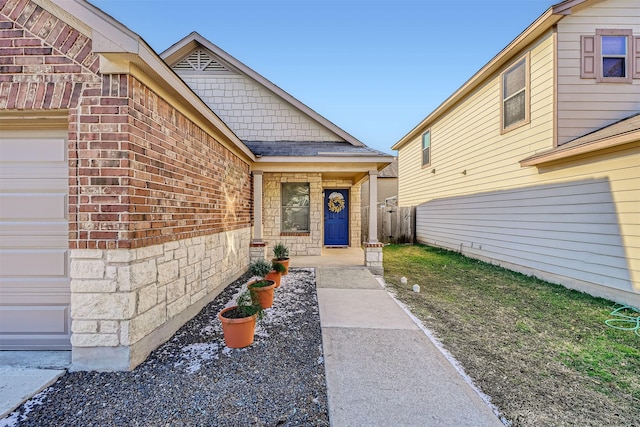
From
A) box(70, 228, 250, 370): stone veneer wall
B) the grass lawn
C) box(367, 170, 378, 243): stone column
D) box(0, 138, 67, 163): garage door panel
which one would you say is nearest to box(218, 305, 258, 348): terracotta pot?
box(70, 228, 250, 370): stone veneer wall

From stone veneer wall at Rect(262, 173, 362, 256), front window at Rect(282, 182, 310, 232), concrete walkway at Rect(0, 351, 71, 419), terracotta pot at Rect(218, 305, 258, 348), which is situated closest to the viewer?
concrete walkway at Rect(0, 351, 71, 419)

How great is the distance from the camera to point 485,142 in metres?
8.30

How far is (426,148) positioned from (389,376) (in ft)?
38.6

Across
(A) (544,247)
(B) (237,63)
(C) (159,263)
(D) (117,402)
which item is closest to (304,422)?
(D) (117,402)

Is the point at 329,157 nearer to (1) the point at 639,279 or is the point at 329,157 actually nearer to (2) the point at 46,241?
(2) the point at 46,241

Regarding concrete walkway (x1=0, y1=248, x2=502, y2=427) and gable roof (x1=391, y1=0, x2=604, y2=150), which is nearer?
concrete walkway (x1=0, y1=248, x2=502, y2=427)

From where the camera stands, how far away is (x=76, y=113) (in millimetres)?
2709

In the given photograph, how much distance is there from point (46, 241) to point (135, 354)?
1532 millimetres

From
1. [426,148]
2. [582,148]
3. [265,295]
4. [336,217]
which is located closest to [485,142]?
[582,148]

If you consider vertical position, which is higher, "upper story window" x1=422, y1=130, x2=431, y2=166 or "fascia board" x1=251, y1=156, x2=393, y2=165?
"upper story window" x1=422, y1=130, x2=431, y2=166

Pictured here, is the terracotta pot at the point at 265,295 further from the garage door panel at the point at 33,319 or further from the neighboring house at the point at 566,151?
the neighboring house at the point at 566,151

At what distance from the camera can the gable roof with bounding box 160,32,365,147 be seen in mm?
7945

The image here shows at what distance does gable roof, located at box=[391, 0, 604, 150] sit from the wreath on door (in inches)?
200

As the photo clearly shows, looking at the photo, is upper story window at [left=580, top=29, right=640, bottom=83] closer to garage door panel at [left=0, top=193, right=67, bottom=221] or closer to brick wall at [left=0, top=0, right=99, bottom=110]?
brick wall at [left=0, top=0, right=99, bottom=110]
